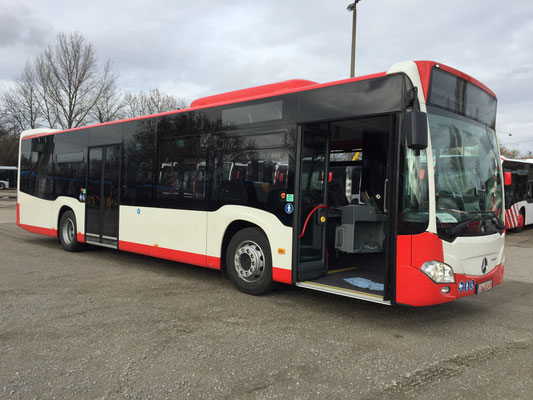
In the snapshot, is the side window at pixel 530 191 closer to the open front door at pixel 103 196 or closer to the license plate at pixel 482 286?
the license plate at pixel 482 286

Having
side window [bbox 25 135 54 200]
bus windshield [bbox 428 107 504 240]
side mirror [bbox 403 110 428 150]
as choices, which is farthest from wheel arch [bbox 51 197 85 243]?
bus windshield [bbox 428 107 504 240]

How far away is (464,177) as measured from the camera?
16.1ft

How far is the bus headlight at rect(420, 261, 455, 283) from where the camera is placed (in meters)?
4.49

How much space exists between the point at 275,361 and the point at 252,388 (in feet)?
1.83

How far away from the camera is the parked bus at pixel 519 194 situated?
15.6 meters

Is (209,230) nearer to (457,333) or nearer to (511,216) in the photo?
(457,333)

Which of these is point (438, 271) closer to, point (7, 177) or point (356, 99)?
point (356, 99)

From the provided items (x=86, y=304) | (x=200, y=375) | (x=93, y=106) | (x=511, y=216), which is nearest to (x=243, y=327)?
(x=200, y=375)

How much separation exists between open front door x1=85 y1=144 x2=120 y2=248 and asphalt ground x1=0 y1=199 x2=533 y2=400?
1.82 m

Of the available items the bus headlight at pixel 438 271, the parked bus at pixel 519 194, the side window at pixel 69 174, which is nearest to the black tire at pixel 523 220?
the parked bus at pixel 519 194

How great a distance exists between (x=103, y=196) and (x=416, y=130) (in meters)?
6.68

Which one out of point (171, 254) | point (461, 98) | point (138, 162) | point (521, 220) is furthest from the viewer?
point (521, 220)

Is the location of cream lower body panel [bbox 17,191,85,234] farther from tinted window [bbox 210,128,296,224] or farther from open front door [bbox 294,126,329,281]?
open front door [bbox 294,126,329,281]

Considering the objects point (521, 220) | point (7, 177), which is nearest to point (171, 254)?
point (521, 220)
